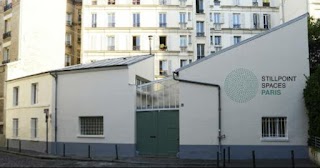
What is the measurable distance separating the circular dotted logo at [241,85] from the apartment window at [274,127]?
1547 millimetres

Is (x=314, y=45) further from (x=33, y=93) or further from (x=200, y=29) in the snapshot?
(x=200, y=29)

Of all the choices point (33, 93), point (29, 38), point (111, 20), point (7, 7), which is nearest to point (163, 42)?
point (111, 20)

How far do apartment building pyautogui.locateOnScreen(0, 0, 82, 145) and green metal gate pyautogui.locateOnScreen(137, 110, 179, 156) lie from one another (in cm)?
1465

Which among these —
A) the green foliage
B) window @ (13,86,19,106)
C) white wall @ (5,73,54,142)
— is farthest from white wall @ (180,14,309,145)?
window @ (13,86,19,106)

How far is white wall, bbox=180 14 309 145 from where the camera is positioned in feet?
67.7

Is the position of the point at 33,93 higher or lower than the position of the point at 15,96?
higher

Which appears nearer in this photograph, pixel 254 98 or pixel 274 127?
pixel 254 98

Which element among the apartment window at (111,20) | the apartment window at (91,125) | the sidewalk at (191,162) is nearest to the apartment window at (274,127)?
the sidewalk at (191,162)

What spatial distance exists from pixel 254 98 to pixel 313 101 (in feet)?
9.59

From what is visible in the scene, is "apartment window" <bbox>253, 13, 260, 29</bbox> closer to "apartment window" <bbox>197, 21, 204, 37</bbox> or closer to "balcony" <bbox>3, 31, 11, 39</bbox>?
"apartment window" <bbox>197, 21, 204, 37</bbox>

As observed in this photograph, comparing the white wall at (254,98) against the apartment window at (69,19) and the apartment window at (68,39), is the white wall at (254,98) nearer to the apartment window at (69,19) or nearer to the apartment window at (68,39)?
the apartment window at (68,39)

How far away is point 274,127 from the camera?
68.6 ft

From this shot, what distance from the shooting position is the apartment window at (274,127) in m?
20.8

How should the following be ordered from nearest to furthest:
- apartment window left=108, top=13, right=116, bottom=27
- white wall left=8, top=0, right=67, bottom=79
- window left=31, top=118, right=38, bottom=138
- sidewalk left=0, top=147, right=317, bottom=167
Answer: sidewalk left=0, top=147, right=317, bottom=167 < window left=31, top=118, right=38, bottom=138 < white wall left=8, top=0, right=67, bottom=79 < apartment window left=108, top=13, right=116, bottom=27
